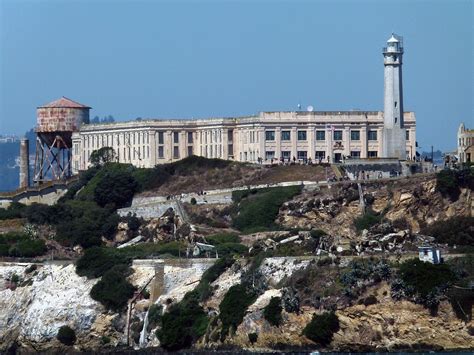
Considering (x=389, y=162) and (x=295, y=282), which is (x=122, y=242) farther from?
(x=295, y=282)

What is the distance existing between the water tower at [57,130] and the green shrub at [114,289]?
4770 centimetres

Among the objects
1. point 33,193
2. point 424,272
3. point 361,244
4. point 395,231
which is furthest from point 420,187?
point 33,193

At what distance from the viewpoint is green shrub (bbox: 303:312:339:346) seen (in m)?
105

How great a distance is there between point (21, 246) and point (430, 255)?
33608 millimetres

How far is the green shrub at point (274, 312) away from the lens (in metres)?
108

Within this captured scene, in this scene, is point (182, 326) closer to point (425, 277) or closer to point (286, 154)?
point (425, 277)

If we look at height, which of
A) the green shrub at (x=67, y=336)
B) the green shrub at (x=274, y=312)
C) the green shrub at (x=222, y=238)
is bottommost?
the green shrub at (x=67, y=336)

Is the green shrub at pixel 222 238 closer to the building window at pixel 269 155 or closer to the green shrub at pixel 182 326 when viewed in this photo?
the green shrub at pixel 182 326

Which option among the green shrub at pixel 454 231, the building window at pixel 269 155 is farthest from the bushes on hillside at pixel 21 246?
the green shrub at pixel 454 231

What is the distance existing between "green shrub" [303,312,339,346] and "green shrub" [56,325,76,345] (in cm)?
1635

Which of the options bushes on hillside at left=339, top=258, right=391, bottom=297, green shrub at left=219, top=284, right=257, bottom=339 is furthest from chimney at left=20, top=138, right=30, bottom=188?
bushes on hillside at left=339, top=258, right=391, bottom=297

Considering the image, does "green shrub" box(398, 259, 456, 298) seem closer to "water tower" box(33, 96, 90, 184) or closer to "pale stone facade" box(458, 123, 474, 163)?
"pale stone facade" box(458, 123, 474, 163)

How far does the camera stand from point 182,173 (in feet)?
490

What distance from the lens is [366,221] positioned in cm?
13050
